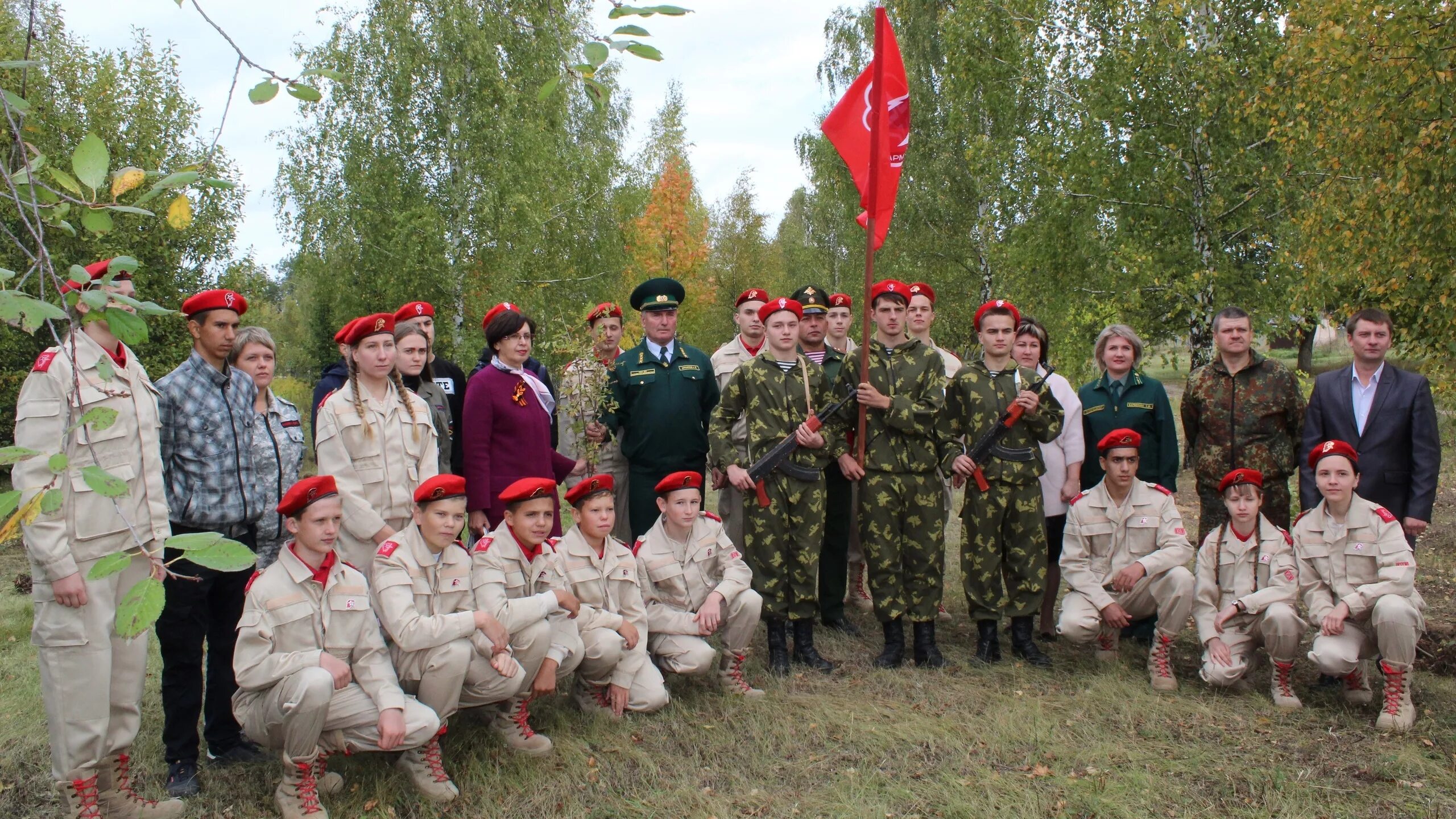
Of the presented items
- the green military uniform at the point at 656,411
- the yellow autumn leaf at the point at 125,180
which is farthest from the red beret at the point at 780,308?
the yellow autumn leaf at the point at 125,180

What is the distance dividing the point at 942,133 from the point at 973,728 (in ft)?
54.9

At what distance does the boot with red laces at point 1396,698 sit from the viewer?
462cm

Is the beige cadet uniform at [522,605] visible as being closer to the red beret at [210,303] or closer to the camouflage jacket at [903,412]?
the red beret at [210,303]

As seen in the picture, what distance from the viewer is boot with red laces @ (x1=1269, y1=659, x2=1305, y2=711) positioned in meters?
4.92

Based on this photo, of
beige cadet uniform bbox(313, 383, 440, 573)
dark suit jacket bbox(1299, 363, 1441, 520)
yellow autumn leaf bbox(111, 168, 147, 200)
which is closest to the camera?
yellow autumn leaf bbox(111, 168, 147, 200)

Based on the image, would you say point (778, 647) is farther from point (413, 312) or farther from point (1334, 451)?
point (1334, 451)

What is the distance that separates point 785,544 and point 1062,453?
76.5 inches

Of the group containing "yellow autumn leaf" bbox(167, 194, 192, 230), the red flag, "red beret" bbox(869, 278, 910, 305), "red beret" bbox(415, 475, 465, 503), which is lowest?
"red beret" bbox(415, 475, 465, 503)

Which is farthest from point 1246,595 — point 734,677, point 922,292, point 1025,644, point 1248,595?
point 734,677

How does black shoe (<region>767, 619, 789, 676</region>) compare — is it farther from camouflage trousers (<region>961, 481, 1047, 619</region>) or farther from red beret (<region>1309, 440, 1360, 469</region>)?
red beret (<region>1309, 440, 1360, 469</region>)

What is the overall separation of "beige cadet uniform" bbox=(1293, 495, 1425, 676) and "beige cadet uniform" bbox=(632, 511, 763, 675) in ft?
9.15

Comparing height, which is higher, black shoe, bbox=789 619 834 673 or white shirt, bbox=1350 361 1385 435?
white shirt, bbox=1350 361 1385 435

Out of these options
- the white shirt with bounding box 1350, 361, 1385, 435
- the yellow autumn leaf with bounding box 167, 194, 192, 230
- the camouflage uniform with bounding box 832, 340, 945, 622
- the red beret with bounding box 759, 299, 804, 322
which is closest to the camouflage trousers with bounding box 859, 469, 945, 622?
the camouflage uniform with bounding box 832, 340, 945, 622

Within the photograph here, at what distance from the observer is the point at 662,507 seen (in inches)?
216
